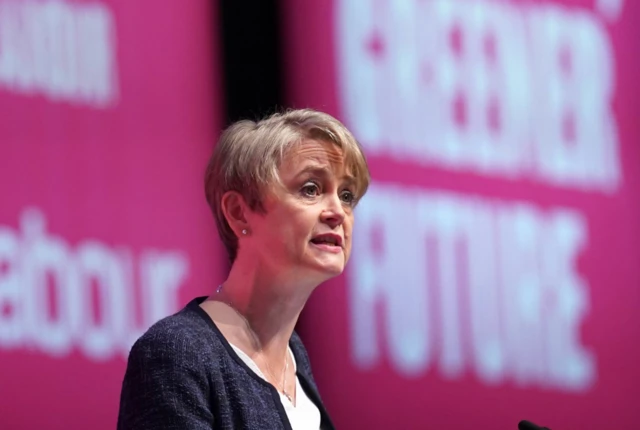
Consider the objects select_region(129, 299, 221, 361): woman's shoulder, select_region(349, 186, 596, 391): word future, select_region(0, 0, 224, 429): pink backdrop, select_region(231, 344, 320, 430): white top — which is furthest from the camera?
select_region(349, 186, 596, 391): word future

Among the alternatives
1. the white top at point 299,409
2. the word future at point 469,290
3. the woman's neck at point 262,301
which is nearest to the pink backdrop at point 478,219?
the word future at point 469,290

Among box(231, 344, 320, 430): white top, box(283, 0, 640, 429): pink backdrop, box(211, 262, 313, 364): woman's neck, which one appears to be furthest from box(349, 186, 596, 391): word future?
box(211, 262, 313, 364): woman's neck

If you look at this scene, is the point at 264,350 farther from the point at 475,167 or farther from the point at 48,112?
the point at 475,167

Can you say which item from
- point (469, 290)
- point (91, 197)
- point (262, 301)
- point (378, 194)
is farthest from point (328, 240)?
point (469, 290)

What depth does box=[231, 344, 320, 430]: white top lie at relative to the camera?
6.26ft

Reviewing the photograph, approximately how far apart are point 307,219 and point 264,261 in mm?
114

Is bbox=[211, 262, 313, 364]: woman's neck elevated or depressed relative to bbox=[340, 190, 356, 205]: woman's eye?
depressed

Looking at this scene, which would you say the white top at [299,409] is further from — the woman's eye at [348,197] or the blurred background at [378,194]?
the blurred background at [378,194]

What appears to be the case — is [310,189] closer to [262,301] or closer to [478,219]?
[262,301]

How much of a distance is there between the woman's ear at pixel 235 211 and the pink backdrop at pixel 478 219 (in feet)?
4.31

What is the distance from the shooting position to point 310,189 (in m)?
1.95

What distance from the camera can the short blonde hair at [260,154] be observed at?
194 centimetres

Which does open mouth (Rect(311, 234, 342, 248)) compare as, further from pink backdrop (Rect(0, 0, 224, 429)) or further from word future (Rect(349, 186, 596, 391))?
word future (Rect(349, 186, 596, 391))

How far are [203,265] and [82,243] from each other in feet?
1.17
